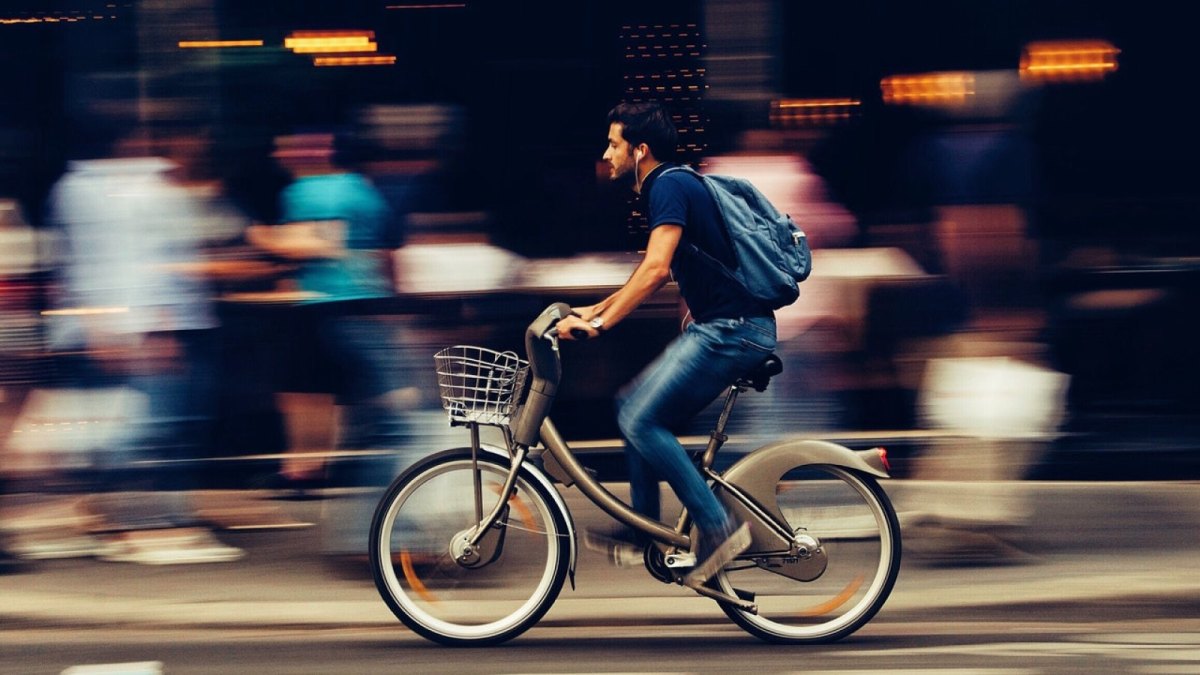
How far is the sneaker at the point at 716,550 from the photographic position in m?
5.43

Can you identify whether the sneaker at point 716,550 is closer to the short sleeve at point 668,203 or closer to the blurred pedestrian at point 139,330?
the short sleeve at point 668,203

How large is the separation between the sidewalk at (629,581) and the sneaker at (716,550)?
60 centimetres

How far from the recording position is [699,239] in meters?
5.29

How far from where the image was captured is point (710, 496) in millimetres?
5414

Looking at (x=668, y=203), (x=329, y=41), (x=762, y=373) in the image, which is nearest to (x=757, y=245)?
(x=668, y=203)

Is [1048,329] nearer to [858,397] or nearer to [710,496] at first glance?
[858,397]

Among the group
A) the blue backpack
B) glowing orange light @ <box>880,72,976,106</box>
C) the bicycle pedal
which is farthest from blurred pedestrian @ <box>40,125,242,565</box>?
glowing orange light @ <box>880,72,976,106</box>

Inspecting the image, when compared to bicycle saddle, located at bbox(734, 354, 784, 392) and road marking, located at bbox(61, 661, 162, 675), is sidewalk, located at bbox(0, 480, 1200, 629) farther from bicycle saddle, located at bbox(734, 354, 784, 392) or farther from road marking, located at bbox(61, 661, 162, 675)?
bicycle saddle, located at bbox(734, 354, 784, 392)

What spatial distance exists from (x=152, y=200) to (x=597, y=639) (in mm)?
2878

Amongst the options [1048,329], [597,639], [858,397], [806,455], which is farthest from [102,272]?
[1048,329]

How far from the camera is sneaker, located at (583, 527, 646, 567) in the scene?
5539mm

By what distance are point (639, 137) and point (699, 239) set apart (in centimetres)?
38

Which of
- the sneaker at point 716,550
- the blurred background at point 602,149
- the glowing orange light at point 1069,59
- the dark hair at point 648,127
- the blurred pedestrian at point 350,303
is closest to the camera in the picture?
the dark hair at point 648,127

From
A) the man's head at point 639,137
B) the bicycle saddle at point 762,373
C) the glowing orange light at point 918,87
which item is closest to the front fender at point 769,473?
the bicycle saddle at point 762,373
